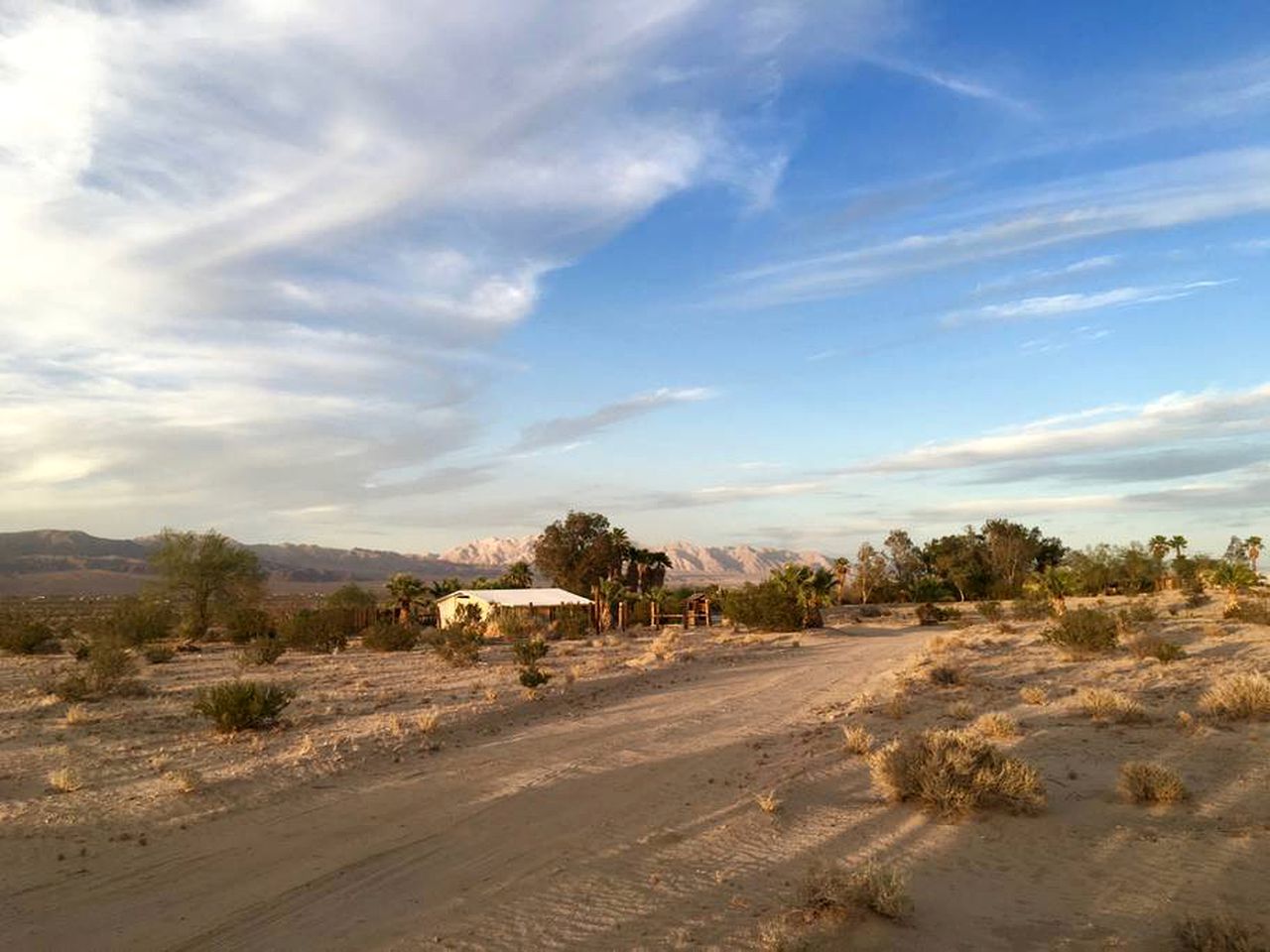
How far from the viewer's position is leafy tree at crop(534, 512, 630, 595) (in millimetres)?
77875

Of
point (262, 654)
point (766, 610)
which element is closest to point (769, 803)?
point (262, 654)

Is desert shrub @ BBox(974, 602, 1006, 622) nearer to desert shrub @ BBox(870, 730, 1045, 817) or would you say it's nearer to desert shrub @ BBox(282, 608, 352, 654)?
desert shrub @ BBox(282, 608, 352, 654)

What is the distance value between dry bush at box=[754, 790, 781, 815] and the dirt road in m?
0.20

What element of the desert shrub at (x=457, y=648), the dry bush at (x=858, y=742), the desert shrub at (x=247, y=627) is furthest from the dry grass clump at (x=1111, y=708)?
the desert shrub at (x=247, y=627)

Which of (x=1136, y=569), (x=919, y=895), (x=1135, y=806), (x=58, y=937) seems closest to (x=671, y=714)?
(x=1135, y=806)

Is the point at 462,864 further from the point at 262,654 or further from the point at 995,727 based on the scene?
the point at 262,654

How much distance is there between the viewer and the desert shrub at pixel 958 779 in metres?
9.80

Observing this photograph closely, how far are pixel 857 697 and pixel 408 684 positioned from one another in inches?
464

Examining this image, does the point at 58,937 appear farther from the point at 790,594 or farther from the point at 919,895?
the point at 790,594

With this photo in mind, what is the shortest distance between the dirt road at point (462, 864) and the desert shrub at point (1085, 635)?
1520cm

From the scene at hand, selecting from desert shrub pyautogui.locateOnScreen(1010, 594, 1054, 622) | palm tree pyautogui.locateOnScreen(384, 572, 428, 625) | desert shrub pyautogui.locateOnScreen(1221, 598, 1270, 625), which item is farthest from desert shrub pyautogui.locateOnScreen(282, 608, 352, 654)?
desert shrub pyautogui.locateOnScreen(1221, 598, 1270, 625)

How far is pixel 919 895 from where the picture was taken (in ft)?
24.4

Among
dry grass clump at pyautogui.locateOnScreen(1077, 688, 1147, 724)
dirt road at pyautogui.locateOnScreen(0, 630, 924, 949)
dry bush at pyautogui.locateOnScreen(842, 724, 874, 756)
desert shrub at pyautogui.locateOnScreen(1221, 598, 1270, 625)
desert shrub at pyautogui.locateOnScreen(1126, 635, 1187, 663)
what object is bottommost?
dirt road at pyautogui.locateOnScreen(0, 630, 924, 949)

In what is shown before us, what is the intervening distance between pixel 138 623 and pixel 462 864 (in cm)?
3331
